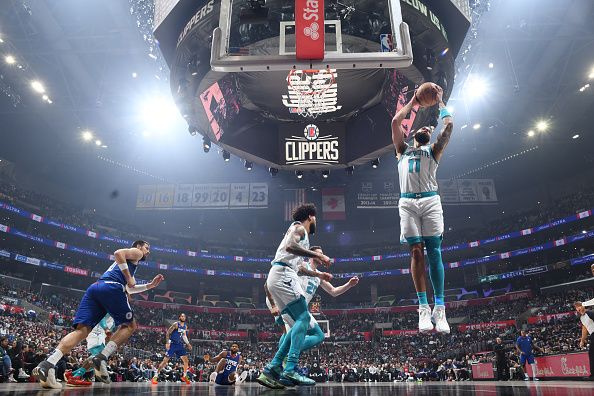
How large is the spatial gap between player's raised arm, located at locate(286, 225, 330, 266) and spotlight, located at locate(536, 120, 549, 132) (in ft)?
102

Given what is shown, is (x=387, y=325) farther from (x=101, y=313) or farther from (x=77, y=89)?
(x=101, y=313)

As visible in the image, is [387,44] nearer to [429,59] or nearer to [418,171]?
[418,171]

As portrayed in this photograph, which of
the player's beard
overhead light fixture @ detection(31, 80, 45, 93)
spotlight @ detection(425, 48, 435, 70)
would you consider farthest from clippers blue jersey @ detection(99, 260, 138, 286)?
overhead light fixture @ detection(31, 80, 45, 93)

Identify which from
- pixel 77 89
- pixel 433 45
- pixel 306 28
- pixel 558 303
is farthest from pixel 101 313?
pixel 558 303

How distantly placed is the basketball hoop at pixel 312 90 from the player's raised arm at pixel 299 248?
4.90 m

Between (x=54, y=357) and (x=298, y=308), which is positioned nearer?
(x=298, y=308)

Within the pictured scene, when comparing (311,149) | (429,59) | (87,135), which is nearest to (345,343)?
(87,135)

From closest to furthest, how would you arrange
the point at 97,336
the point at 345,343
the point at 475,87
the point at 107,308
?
the point at 107,308, the point at 97,336, the point at 475,87, the point at 345,343

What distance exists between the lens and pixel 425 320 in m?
4.32

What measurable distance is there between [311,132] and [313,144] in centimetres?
Answer: 37

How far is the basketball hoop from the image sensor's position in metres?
8.96

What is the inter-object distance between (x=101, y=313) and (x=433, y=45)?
811cm

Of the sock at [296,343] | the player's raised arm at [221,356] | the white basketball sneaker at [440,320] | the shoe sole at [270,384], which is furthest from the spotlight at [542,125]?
the shoe sole at [270,384]

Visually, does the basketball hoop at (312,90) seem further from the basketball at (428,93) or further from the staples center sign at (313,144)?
the basketball at (428,93)
